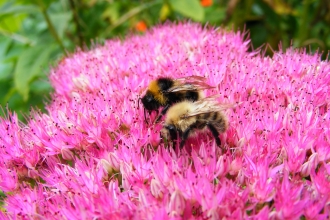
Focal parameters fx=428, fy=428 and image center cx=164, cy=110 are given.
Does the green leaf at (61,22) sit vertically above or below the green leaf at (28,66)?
above

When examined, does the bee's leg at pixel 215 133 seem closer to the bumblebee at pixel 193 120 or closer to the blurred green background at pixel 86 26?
the bumblebee at pixel 193 120

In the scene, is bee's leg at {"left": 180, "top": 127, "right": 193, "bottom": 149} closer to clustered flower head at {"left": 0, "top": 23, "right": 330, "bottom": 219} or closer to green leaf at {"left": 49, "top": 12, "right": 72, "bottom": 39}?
clustered flower head at {"left": 0, "top": 23, "right": 330, "bottom": 219}

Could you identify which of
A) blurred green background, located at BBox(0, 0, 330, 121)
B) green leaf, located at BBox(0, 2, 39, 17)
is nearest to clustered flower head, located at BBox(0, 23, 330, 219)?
blurred green background, located at BBox(0, 0, 330, 121)

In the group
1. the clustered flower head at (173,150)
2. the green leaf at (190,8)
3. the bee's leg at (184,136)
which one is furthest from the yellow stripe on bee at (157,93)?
the green leaf at (190,8)

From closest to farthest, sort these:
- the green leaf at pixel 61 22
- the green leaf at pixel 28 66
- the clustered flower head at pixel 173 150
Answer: the clustered flower head at pixel 173 150, the green leaf at pixel 28 66, the green leaf at pixel 61 22

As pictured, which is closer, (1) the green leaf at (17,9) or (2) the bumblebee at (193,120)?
(2) the bumblebee at (193,120)

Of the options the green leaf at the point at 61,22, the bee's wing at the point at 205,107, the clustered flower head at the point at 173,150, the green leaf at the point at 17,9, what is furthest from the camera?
the green leaf at the point at 61,22

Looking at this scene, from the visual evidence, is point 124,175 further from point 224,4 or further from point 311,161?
point 224,4
